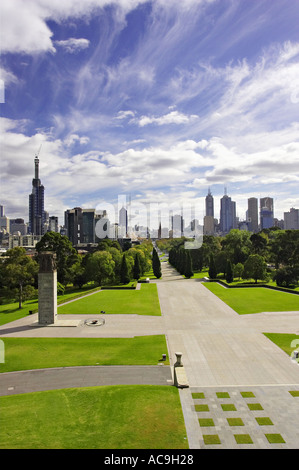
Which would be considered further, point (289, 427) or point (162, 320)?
point (162, 320)

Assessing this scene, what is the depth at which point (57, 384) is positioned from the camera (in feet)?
60.4

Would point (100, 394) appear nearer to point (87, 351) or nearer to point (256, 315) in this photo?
point (87, 351)

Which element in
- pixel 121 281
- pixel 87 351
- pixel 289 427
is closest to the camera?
pixel 289 427

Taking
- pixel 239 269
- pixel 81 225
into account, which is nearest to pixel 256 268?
pixel 239 269

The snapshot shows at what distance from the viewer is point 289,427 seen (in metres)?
13.7

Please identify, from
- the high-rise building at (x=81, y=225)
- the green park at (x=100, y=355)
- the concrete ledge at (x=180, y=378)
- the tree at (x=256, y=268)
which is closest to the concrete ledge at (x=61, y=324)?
the green park at (x=100, y=355)

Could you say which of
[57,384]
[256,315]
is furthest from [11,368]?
[256,315]

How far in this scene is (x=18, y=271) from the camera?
128 ft

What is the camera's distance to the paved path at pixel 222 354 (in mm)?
14039

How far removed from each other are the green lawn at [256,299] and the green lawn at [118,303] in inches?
403

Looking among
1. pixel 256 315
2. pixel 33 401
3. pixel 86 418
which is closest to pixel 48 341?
pixel 33 401

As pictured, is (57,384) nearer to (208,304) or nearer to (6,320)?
(6,320)

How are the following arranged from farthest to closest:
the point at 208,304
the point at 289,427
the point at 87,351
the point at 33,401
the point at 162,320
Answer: the point at 208,304, the point at 162,320, the point at 87,351, the point at 33,401, the point at 289,427

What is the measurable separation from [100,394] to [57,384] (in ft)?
11.5
